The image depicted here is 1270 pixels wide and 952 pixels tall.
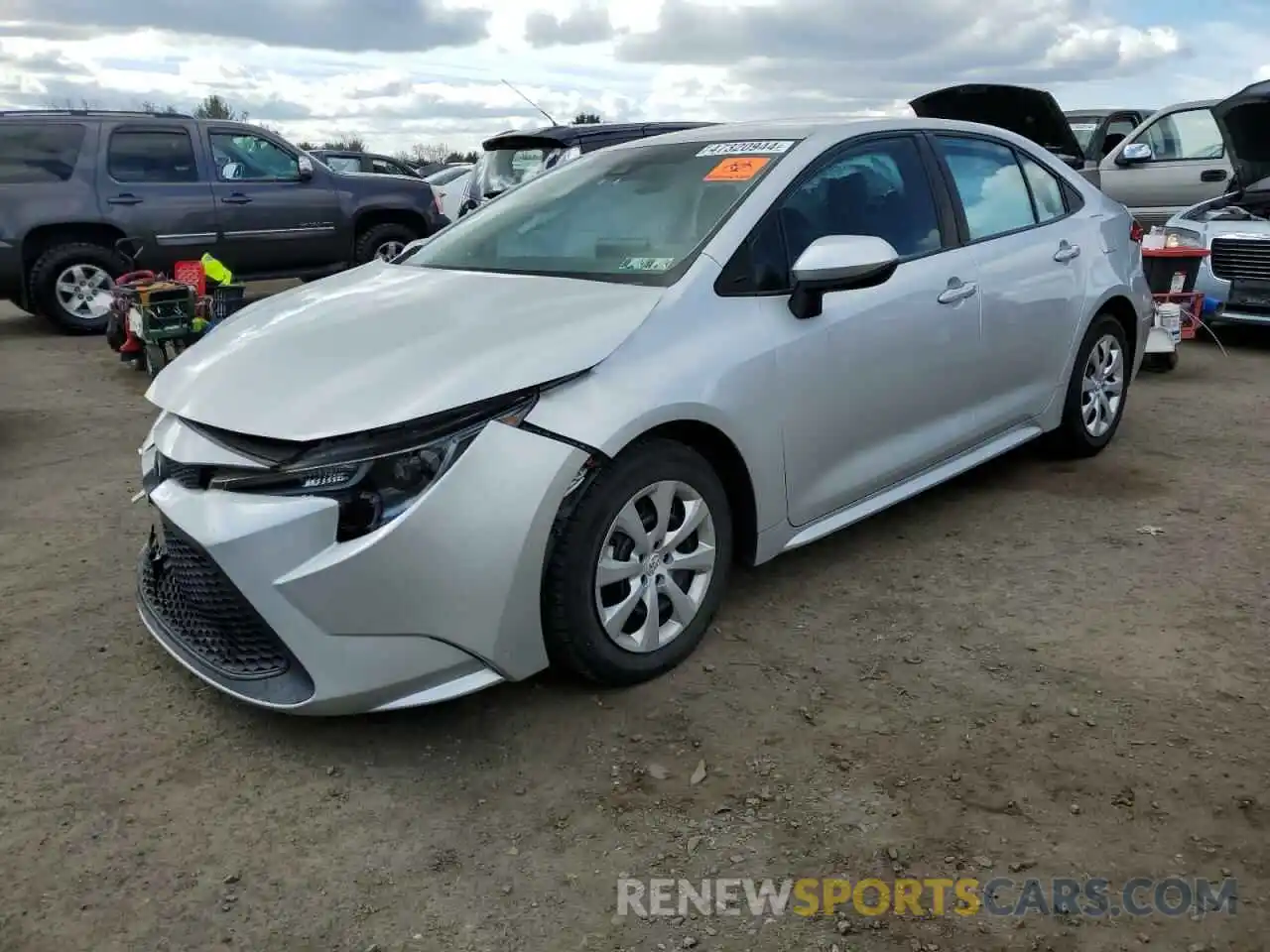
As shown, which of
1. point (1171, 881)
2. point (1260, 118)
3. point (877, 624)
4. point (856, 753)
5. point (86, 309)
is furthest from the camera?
point (86, 309)

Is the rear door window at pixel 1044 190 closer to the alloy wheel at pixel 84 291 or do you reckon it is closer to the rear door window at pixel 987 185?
the rear door window at pixel 987 185

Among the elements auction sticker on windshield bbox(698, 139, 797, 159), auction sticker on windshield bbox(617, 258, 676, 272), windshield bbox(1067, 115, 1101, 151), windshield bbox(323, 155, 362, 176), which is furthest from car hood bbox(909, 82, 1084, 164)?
windshield bbox(323, 155, 362, 176)

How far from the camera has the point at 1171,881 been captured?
2.26m

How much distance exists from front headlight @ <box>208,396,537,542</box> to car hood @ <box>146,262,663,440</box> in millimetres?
51

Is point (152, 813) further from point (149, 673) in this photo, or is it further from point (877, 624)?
point (877, 624)

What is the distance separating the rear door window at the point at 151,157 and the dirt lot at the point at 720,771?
660 centimetres

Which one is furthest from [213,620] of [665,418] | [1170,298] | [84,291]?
[84,291]

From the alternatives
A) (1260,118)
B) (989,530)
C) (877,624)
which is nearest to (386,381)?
(877,624)

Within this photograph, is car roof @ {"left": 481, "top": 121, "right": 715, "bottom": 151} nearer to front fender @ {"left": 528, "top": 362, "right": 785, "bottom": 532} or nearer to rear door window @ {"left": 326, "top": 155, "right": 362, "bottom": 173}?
front fender @ {"left": 528, "top": 362, "right": 785, "bottom": 532}

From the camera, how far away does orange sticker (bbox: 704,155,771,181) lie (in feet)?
11.3

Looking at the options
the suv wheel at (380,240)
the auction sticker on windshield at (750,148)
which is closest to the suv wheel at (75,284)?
the suv wheel at (380,240)

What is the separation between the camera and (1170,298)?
7.29 metres

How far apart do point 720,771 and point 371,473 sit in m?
1.14

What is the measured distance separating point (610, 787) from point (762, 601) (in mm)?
1159
